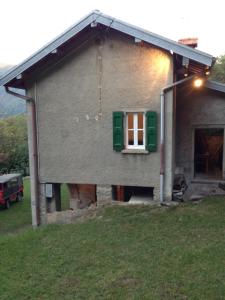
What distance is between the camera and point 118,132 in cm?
999

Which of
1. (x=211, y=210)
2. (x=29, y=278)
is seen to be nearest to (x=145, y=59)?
(x=211, y=210)

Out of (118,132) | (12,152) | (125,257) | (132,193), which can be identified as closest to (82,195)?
(132,193)

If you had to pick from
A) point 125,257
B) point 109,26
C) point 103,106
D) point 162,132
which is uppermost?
point 109,26

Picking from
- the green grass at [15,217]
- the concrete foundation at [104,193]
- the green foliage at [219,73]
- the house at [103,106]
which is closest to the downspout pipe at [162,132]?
the house at [103,106]

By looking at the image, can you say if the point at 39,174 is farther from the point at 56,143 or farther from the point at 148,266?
the point at 148,266

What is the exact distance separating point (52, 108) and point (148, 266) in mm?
6459

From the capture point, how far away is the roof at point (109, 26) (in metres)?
8.64

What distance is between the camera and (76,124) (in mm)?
10430

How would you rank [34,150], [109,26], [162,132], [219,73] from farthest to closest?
1. [219,73]
2. [34,150]
3. [162,132]
4. [109,26]

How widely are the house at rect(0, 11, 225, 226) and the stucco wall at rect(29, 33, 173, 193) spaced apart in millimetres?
31

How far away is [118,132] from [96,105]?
1.18 meters

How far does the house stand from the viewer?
953 cm

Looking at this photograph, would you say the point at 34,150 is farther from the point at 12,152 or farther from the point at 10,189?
the point at 12,152

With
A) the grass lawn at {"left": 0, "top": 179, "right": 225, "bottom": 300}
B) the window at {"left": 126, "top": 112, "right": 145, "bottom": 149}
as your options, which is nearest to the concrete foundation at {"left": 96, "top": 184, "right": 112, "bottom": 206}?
the grass lawn at {"left": 0, "top": 179, "right": 225, "bottom": 300}
